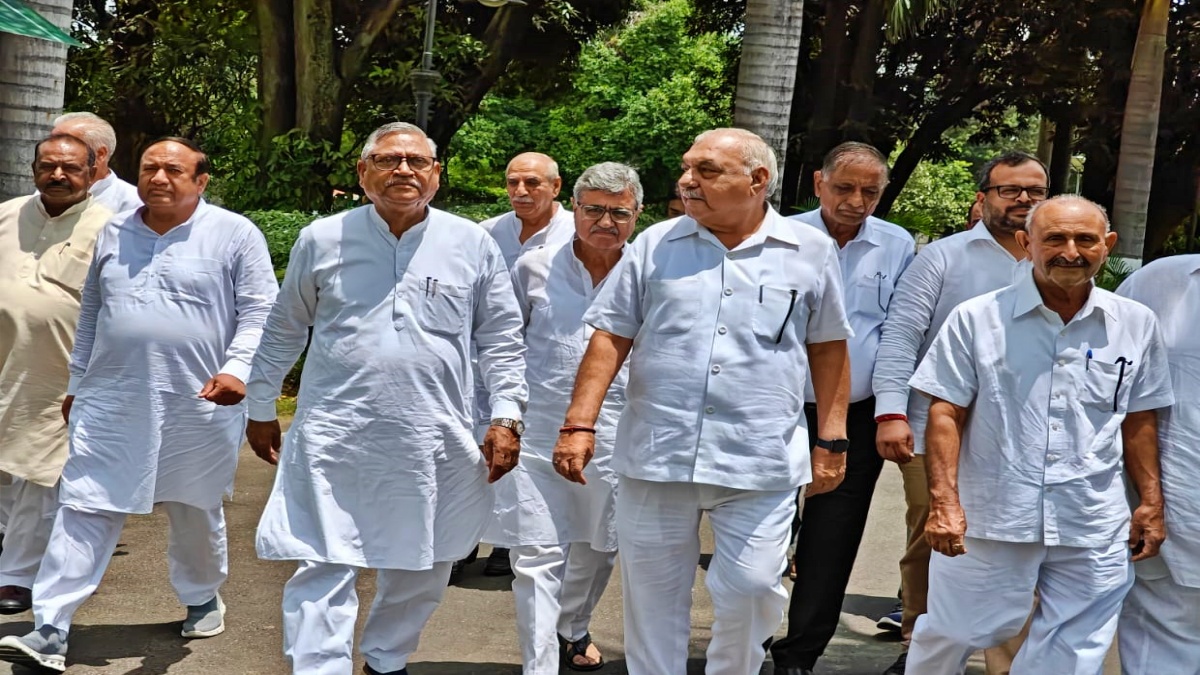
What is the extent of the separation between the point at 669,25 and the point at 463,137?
24.2ft

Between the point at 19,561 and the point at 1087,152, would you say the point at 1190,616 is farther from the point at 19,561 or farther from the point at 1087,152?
the point at 1087,152

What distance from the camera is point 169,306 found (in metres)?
5.95

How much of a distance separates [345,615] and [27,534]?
85.1 inches

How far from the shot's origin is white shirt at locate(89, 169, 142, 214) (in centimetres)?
711

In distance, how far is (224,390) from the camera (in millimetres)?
5648

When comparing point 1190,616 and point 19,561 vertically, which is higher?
point 1190,616

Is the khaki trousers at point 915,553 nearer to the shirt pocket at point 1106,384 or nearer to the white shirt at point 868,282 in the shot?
the white shirt at point 868,282

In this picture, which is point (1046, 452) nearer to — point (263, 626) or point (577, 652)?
point (577, 652)

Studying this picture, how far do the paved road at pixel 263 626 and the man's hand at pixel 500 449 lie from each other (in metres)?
1.02

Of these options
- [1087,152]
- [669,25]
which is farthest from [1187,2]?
[669,25]

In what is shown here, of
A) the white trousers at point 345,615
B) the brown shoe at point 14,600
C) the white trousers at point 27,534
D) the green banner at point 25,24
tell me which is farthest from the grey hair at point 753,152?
the green banner at point 25,24

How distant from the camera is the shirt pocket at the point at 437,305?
5242 millimetres

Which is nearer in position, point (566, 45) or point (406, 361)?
point (406, 361)

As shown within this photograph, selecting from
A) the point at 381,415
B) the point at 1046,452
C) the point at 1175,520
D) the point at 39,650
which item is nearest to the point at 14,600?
the point at 39,650
